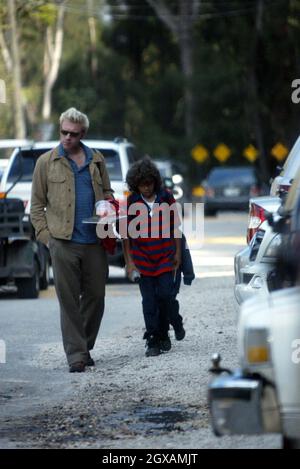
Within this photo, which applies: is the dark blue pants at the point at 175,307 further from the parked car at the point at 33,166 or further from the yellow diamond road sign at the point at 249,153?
the yellow diamond road sign at the point at 249,153

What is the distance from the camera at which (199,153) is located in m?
70.0

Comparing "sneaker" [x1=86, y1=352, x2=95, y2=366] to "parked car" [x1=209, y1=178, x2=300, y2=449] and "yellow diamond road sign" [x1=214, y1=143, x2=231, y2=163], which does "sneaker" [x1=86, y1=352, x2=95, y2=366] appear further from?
"yellow diamond road sign" [x1=214, y1=143, x2=231, y2=163]

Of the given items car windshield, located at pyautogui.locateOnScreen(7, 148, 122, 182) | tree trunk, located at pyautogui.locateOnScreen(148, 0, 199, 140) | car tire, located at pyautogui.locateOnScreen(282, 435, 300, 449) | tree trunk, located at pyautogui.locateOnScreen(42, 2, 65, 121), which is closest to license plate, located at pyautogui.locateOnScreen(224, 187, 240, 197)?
tree trunk, located at pyautogui.locateOnScreen(148, 0, 199, 140)

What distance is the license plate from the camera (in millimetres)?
47719

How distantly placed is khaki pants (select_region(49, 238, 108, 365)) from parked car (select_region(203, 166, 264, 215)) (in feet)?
116

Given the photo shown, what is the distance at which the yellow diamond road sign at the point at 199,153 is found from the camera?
70088 mm

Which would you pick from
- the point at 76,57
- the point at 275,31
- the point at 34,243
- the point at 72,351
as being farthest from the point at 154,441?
the point at 76,57

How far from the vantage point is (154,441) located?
859 cm

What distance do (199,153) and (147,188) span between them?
191 feet

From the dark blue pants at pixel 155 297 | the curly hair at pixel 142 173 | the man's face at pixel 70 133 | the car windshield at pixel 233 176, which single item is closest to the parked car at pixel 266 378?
the man's face at pixel 70 133

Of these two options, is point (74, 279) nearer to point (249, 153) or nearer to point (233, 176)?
point (233, 176)

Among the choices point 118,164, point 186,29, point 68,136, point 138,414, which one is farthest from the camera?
point 186,29

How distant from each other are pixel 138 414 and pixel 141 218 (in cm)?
270
